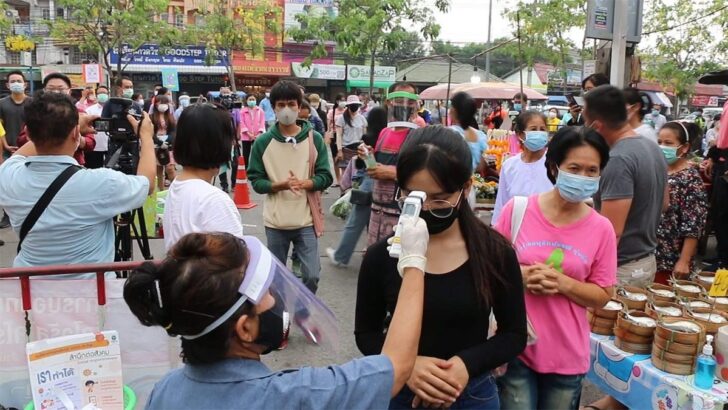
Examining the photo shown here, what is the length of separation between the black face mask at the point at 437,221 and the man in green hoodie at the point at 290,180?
7.88ft

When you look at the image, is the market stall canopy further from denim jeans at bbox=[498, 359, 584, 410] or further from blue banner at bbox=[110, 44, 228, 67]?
blue banner at bbox=[110, 44, 228, 67]

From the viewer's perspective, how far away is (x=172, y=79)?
2045cm

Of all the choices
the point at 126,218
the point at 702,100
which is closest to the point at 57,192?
the point at 126,218

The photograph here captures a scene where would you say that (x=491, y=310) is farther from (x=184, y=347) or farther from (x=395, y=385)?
(x=184, y=347)

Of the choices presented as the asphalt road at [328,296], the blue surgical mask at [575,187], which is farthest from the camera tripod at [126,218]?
the blue surgical mask at [575,187]

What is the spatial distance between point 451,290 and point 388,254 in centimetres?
24

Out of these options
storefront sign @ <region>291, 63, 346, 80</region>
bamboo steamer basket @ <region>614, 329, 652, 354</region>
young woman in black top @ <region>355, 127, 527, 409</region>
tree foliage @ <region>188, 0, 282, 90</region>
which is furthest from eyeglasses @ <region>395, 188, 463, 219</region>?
storefront sign @ <region>291, 63, 346, 80</region>

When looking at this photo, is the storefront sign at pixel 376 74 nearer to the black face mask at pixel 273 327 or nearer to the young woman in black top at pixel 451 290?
the young woman in black top at pixel 451 290

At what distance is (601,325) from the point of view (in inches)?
126

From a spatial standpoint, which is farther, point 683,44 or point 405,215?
point 683,44

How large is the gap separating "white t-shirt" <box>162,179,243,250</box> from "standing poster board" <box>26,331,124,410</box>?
58 cm

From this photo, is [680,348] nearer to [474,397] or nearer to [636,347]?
[636,347]

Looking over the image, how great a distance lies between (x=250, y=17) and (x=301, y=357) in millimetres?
25428

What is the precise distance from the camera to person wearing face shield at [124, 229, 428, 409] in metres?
1.37
